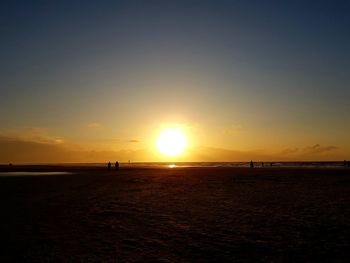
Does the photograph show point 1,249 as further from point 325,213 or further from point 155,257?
point 325,213

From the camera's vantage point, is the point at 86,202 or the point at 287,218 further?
the point at 86,202

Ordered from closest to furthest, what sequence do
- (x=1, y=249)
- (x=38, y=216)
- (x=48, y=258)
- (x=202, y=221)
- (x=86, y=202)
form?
(x=48, y=258) < (x=1, y=249) < (x=202, y=221) < (x=38, y=216) < (x=86, y=202)

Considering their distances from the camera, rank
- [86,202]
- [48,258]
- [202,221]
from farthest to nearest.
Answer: [86,202] < [202,221] < [48,258]

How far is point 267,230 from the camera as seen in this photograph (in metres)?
11.7

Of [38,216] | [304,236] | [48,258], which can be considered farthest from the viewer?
[38,216]

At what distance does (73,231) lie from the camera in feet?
38.4

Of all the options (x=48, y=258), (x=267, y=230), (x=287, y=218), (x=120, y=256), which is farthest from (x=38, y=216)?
(x=287, y=218)

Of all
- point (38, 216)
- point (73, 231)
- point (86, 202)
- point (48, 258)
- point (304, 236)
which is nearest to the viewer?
point (48, 258)

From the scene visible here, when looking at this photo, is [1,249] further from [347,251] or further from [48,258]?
[347,251]

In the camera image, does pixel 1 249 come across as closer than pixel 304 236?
Yes

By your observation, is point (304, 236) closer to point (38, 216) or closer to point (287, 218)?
point (287, 218)

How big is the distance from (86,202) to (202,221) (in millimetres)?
8434

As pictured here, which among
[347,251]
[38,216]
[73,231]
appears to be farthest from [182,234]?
[38,216]

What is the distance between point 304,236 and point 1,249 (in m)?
9.61
